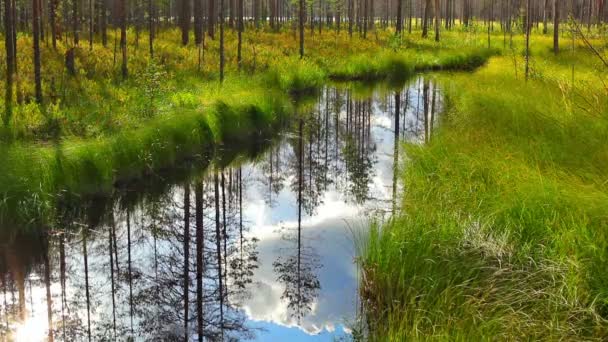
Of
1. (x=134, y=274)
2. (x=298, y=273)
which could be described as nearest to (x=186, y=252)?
(x=134, y=274)

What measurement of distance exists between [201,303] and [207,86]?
11.9m

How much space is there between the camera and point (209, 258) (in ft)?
27.7

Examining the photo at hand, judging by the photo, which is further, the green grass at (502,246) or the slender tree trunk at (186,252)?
the slender tree trunk at (186,252)

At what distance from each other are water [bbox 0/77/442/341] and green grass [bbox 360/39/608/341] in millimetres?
761

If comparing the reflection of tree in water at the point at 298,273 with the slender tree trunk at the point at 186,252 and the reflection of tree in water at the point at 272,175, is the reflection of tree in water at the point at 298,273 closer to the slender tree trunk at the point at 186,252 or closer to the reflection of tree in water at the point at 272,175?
the slender tree trunk at the point at 186,252

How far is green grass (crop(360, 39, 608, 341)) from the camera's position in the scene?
16.1 feet

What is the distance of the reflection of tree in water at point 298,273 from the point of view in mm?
7027

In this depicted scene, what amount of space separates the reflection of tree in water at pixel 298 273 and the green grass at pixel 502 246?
85cm

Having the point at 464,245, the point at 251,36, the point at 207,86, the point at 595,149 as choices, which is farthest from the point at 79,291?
the point at 251,36

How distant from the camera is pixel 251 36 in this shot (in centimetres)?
3528

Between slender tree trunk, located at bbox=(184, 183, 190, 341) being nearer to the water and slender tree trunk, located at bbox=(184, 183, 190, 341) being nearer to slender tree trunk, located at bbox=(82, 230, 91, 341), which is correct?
the water

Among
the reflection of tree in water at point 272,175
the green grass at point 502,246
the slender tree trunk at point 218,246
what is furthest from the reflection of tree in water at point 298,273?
the reflection of tree in water at point 272,175

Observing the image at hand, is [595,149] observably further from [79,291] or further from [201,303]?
[79,291]

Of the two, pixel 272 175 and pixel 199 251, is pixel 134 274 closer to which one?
pixel 199 251
